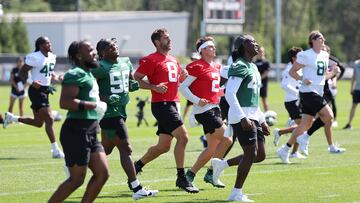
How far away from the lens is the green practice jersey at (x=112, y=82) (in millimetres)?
12219

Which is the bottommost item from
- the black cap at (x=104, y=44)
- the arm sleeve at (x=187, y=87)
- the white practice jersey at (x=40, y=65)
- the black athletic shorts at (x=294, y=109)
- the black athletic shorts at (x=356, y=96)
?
the black athletic shorts at (x=356, y=96)

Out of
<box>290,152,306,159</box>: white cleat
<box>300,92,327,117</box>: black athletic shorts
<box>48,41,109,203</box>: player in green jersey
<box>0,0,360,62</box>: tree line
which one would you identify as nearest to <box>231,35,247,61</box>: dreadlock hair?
<box>48,41,109,203</box>: player in green jersey

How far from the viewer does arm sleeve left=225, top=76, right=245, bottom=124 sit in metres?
11.7

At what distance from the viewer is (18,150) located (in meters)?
19.3

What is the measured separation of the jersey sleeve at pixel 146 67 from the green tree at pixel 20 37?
2477 inches

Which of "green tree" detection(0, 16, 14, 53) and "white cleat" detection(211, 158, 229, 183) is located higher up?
"white cleat" detection(211, 158, 229, 183)

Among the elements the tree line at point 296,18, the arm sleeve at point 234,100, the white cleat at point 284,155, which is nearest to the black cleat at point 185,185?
the arm sleeve at point 234,100

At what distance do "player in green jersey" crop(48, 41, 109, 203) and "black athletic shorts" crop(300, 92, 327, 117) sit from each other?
23.5ft

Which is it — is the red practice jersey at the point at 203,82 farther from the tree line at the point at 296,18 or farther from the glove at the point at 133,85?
the tree line at the point at 296,18

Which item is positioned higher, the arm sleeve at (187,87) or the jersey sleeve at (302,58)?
the arm sleeve at (187,87)

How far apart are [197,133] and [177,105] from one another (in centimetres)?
1037

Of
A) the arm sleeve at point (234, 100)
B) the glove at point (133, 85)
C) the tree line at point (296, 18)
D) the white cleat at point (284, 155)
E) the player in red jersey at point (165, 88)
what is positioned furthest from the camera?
the tree line at point (296, 18)

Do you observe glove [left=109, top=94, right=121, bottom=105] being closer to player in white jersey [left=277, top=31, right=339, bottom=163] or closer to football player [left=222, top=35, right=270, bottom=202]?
football player [left=222, top=35, right=270, bottom=202]

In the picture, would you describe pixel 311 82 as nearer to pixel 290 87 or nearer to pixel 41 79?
pixel 290 87
